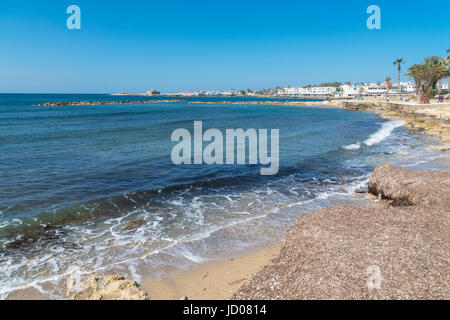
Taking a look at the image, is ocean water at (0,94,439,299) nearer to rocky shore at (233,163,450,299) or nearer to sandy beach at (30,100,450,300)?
sandy beach at (30,100,450,300)

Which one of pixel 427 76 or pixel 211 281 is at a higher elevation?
pixel 427 76

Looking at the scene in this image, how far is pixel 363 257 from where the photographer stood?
6.29m

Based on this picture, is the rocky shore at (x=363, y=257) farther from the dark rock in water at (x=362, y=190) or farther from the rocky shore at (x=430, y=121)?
the rocky shore at (x=430, y=121)

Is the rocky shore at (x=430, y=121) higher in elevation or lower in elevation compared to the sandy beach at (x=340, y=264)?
higher

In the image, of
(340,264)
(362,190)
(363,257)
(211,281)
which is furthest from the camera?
(362,190)


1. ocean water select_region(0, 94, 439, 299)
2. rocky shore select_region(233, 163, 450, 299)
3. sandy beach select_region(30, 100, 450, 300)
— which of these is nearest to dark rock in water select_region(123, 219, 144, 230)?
ocean water select_region(0, 94, 439, 299)

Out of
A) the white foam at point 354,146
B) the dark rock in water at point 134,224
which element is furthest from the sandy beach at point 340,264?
the white foam at point 354,146

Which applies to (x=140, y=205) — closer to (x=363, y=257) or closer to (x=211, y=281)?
(x=211, y=281)

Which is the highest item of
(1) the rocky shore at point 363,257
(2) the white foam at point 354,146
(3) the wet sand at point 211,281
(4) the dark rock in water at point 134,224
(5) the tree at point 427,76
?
(5) the tree at point 427,76

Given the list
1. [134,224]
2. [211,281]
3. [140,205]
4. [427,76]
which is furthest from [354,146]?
[427,76]

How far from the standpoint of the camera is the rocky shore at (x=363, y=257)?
5.33 meters

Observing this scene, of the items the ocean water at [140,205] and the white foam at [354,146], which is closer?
the ocean water at [140,205]
